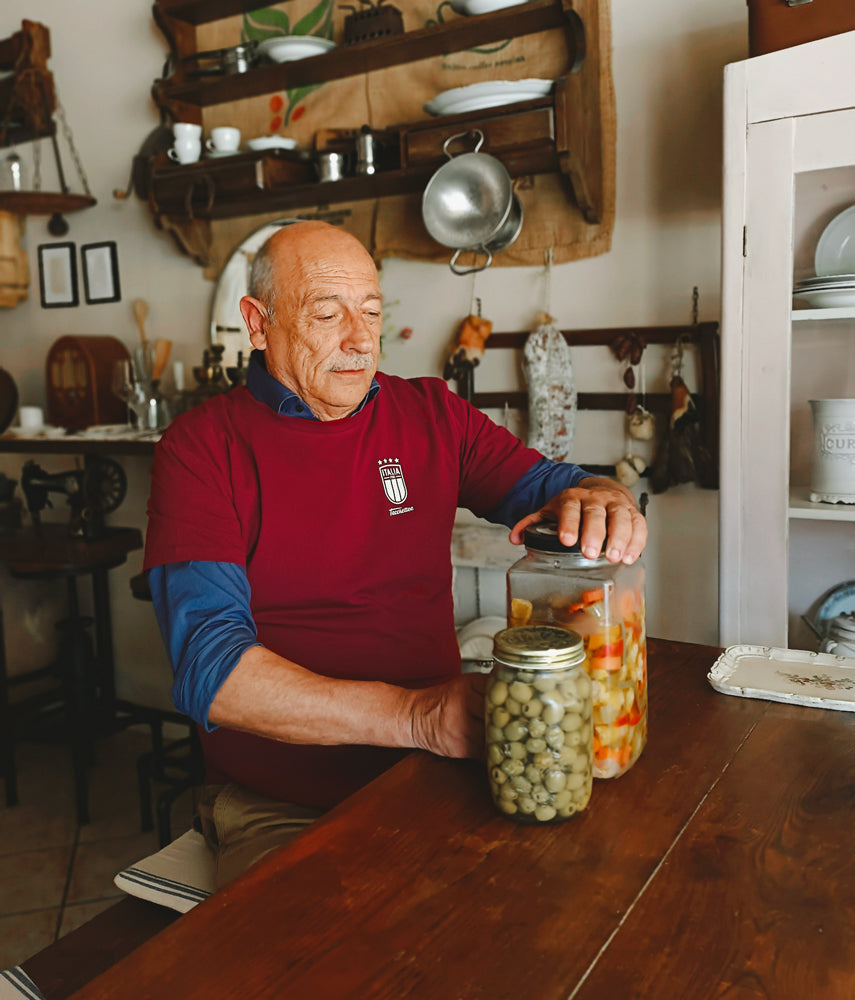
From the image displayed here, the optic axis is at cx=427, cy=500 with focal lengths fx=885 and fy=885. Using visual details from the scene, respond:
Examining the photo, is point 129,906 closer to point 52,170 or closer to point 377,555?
point 377,555

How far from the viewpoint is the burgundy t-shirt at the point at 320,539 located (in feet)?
4.75

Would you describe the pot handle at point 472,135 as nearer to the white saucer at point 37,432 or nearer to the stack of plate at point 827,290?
the stack of plate at point 827,290

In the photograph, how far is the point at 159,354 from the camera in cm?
330

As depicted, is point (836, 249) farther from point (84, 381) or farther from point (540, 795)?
point (84, 381)

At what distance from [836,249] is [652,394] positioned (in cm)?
65

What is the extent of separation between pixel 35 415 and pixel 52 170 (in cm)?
105

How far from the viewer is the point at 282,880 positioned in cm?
86

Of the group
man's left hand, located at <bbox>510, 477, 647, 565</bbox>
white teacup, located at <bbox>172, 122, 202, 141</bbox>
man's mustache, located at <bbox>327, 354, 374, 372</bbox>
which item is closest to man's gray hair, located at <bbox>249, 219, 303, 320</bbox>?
man's mustache, located at <bbox>327, 354, 374, 372</bbox>

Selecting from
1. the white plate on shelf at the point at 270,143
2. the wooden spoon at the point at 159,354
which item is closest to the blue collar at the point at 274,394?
the white plate on shelf at the point at 270,143

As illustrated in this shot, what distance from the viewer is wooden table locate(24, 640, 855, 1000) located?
28.3 inches

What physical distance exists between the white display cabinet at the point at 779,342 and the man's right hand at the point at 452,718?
41.9 inches

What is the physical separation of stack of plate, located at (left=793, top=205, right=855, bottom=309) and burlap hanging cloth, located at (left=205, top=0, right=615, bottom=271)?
68 cm

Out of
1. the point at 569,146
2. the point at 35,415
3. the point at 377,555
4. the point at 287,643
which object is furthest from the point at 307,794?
the point at 35,415

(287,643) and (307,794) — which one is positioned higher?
(287,643)
